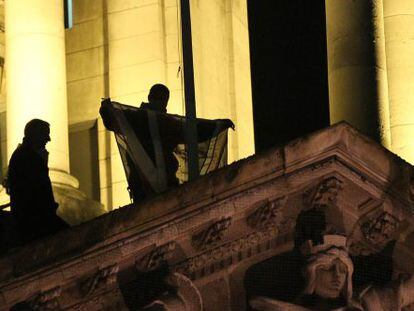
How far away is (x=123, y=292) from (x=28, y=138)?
5.61 m

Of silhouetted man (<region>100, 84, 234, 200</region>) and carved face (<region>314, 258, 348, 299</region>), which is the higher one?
silhouetted man (<region>100, 84, 234, 200</region>)

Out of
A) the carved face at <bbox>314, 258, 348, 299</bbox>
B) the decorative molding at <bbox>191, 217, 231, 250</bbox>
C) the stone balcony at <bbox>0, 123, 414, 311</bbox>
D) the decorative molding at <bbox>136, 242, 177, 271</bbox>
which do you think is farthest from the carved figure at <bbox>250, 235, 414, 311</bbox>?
the decorative molding at <bbox>136, 242, 177, 271</bbox>

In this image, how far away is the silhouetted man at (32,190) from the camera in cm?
4919

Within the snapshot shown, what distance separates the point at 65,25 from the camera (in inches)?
2702

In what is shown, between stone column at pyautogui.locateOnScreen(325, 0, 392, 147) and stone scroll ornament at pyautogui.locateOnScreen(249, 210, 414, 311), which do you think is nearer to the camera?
stone scroll ornament at pyautogui.locateOnScreen(249, 210, 414, 311)

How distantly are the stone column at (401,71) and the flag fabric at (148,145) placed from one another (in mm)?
8504

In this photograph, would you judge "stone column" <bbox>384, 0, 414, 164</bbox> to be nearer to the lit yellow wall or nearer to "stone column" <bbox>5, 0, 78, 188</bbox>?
the lit yellow wall

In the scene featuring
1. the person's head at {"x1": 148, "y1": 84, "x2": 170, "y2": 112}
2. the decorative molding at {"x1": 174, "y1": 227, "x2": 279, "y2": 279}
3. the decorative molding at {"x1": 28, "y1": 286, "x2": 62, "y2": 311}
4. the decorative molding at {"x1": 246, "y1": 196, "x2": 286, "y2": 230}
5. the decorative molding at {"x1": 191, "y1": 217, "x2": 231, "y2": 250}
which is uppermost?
the person's head at {"x1": 148, "y1": 84, "x2": 170, "y2": 112}

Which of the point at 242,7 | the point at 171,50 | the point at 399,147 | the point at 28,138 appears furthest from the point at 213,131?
the point at 242,7

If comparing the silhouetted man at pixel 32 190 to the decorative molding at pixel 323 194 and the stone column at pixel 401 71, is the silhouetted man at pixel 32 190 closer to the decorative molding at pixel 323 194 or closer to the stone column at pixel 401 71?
the decorative molding at pixel 323 194

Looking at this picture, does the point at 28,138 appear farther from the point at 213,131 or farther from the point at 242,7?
the point at 242,7

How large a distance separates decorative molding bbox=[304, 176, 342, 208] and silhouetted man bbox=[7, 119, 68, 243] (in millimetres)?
4992

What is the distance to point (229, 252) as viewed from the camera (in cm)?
4594

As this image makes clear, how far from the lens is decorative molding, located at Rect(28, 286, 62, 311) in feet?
152
